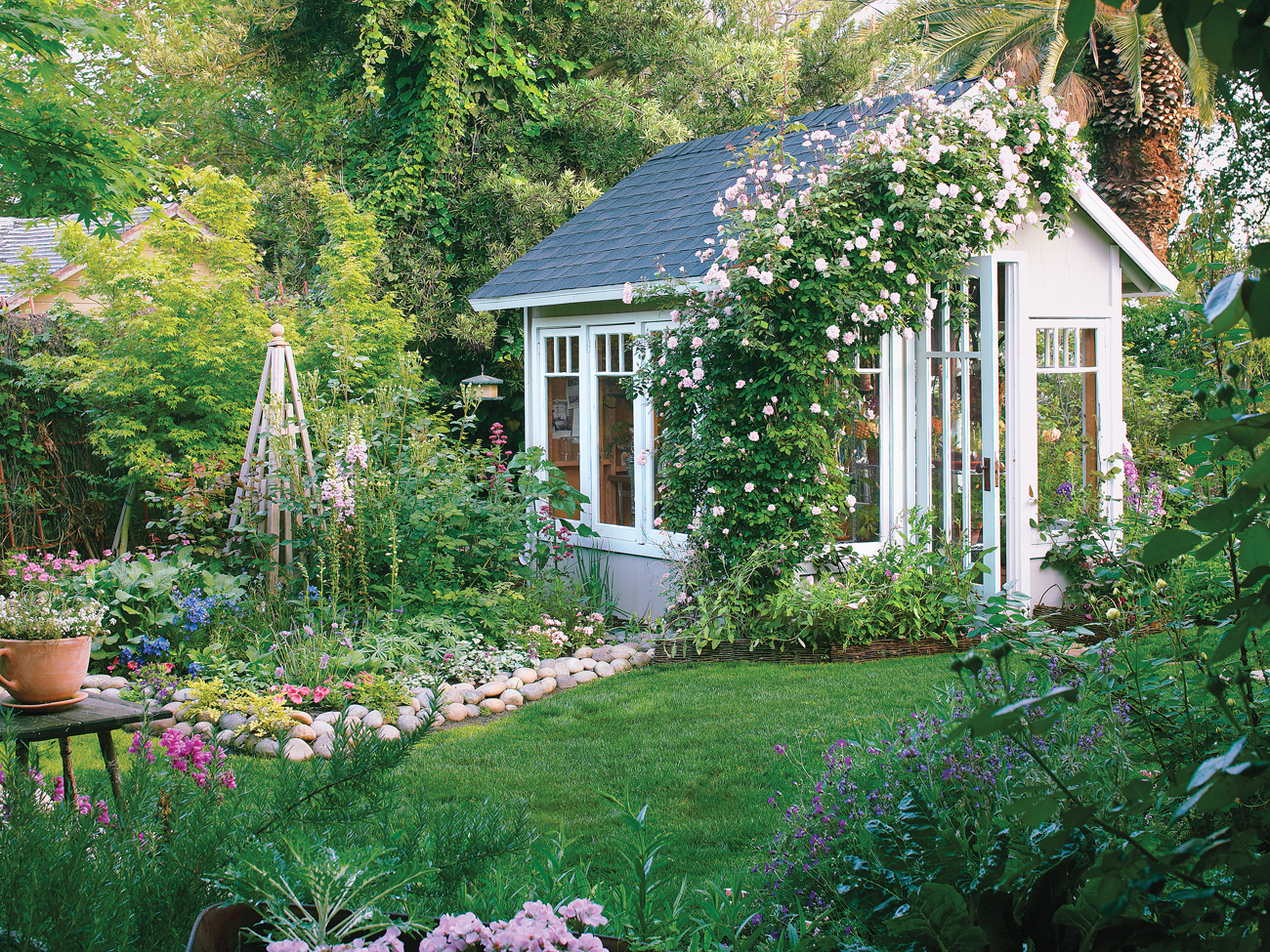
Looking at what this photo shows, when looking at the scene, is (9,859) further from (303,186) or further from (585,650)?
(303,186)

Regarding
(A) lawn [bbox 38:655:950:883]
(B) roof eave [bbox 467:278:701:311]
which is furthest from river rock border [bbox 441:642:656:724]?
(B) roof eave [bbox 467:278:701:311]

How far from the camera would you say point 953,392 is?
8.24 meters

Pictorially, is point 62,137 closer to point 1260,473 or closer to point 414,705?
point 414,705

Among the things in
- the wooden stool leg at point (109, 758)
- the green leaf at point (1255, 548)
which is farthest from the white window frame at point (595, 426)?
the green leaf at point (1255, 548)

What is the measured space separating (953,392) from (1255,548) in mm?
7537

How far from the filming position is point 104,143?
26.1 feet

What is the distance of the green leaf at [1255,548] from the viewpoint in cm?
99

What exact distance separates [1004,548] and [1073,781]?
7.29 meters

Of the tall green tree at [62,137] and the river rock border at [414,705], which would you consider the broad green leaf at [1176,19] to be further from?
the tall green tree at [62,137]

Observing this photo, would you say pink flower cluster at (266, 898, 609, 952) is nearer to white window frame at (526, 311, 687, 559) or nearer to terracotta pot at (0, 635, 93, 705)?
terracotta pot at (0, 635, 93, 705)

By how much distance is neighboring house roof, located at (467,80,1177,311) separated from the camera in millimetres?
8133

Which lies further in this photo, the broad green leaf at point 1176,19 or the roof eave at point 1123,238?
the roof eave at point 1123,238

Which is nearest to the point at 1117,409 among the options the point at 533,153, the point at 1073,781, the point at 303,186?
the point at 1073,781

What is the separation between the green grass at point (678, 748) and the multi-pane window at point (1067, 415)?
7.15ft
